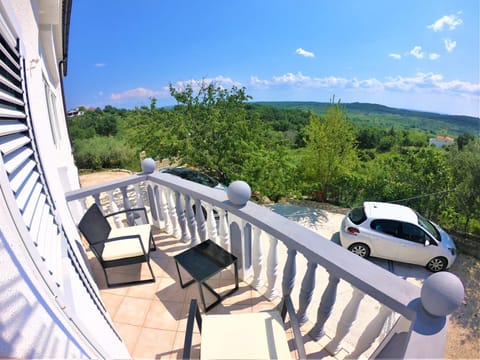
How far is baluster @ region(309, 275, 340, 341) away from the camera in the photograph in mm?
1492

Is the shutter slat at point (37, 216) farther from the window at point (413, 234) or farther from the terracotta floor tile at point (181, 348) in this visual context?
the window at point (413, 234)

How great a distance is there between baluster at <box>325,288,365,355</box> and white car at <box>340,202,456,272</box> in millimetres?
4659

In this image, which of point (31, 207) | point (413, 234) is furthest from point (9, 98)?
point (413, 234)

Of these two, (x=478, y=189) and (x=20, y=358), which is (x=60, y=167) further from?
(x=478, y=189)

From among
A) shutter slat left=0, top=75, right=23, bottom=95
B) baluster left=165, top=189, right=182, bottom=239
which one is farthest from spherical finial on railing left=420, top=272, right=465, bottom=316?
baluster left=165, top=189, right=182, bottom=239

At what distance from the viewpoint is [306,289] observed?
1709 millimetres

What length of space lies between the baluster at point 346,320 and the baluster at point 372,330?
11 cm

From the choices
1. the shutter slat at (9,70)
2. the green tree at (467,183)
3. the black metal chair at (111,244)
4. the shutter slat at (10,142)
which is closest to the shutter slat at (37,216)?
the shutter slat at (10,142)

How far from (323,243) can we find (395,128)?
5246cm

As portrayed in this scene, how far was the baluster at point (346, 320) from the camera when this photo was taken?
142 cm

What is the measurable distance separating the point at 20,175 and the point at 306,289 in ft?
6.04

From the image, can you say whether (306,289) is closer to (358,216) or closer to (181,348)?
(181,348)

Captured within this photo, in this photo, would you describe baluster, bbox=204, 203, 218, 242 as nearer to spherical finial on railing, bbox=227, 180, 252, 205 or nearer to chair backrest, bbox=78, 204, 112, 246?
spherical finial on railing, bbox=227, 180, 252, 205

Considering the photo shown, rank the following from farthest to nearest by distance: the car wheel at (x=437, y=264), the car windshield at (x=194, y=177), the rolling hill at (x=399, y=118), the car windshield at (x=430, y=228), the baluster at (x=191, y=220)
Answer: the rolling hill at (x=399, y=118)
the car windshield at (x=194, y=177)
the car wheel at (x=437, y=264)
the car windshield at (x=430, y=228)
the baluster at (x=191, y=220)
